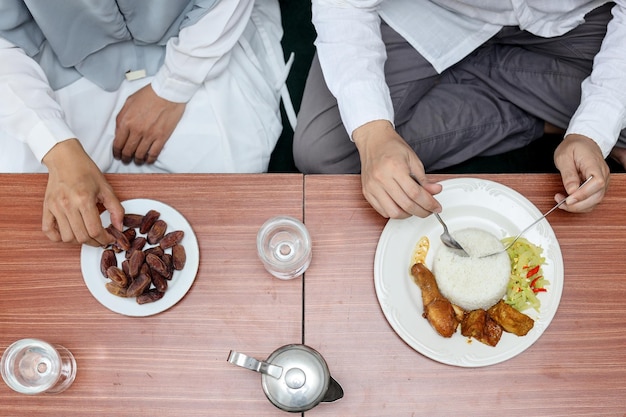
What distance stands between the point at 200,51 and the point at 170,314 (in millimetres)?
594

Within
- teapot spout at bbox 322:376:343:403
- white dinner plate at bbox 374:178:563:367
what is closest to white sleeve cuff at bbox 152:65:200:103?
white dinner plate at bbox 374:178:563:367

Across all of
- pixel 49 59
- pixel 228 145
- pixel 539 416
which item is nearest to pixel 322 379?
pixel 539 416

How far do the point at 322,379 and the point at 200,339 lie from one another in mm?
221

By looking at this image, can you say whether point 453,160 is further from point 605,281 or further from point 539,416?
point 539,416

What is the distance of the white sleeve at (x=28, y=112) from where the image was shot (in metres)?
0.99

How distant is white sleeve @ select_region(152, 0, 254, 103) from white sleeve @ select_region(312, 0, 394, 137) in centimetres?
22

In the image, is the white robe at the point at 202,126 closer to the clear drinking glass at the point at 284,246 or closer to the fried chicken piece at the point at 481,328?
the clear drinking glass at the point at 284,246

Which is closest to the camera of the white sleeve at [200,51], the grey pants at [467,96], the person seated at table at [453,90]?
the person seated at table at [453,90]

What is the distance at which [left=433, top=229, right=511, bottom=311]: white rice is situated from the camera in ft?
2.91

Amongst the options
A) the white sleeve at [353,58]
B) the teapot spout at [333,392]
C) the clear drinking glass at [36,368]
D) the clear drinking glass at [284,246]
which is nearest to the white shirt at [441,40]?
the white sleeve at [353,58]

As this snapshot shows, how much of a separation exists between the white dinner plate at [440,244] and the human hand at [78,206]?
47 centimetres

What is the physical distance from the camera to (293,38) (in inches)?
72.4

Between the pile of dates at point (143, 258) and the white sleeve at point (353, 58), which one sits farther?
the white sleeve at point (353, 58)

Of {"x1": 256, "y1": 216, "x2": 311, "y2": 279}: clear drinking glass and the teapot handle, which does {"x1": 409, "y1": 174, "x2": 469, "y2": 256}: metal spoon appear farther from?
the teapot handle
